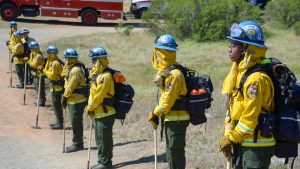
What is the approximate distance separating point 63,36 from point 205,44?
25.3 ft

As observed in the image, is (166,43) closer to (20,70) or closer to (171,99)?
(171,99)

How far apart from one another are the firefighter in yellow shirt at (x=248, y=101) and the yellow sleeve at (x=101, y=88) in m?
3.46

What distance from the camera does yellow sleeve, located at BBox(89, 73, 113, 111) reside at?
802cm

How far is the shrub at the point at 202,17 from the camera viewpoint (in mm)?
22594

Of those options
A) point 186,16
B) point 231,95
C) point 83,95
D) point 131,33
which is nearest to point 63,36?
point 131,33

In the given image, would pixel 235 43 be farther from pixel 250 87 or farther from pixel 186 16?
pixel 186 16

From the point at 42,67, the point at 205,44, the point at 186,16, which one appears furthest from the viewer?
A: the point at 186,16

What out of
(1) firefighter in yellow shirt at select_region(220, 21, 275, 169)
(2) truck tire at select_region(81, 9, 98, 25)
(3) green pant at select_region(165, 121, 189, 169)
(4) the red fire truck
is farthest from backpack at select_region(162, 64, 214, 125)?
(2) truck tire at select_region(81, 9, 98, 25)

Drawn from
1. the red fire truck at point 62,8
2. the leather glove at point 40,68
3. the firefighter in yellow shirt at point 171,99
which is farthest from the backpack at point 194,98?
the red fire truck at point 62,8

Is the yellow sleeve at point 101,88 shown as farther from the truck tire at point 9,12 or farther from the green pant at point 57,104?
the truck tire at point 9,12

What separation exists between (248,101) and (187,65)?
13226 millimetres

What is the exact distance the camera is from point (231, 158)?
4934 mm

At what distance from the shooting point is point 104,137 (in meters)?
8.24

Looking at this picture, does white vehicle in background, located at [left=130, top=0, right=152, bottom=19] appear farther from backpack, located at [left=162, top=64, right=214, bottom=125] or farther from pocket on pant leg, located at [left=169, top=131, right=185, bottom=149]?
pocket on pant leg, located at [left=169, top=131, right=185, bottom=149]
